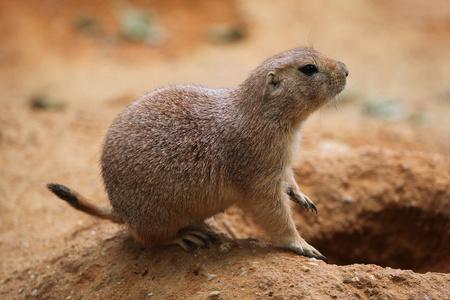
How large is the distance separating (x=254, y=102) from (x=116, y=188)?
4.64ft

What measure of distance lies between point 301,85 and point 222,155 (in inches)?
35.2

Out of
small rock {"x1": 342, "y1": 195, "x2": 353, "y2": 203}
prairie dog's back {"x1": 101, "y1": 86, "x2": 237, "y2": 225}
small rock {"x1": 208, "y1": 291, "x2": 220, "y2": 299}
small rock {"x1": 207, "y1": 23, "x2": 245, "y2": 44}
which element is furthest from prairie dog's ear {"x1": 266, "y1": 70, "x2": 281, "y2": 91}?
small rock {"x1": 207, "y1": 23, "x2": 245, "y2": 44}

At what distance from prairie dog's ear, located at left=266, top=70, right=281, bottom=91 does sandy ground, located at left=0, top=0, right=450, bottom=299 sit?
867 mm

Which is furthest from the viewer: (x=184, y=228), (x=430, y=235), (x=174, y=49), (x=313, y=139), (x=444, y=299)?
(x=174, y=49)

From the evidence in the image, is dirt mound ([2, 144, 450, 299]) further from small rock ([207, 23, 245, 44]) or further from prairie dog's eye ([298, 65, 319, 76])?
small rock ([207, 23, 245, 44])

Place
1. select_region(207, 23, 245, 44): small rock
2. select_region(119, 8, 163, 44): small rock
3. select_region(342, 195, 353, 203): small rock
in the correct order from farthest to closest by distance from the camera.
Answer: select_region(119, 8, 163, 44): small rock
select_region(207, 23, 245, 44): small rock
select_region(342, 195, 353, 203): small rock

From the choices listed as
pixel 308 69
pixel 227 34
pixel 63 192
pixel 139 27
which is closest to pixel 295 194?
pixel 308 69

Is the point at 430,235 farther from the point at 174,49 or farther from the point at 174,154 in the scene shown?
the point at 174,49

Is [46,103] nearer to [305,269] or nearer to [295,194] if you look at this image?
[295,194]

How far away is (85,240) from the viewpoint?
452cm

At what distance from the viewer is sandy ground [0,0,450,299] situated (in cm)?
369

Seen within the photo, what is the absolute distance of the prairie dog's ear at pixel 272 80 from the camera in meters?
3.78

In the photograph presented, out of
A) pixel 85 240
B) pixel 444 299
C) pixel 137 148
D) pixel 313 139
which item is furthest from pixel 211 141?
pixel 313 139

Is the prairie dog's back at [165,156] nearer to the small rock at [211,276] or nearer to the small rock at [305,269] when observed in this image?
the small rock at [211,276]
